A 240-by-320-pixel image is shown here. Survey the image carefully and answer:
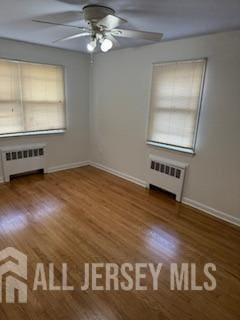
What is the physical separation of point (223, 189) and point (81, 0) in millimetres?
2687

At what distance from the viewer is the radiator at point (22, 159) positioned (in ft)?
12.6

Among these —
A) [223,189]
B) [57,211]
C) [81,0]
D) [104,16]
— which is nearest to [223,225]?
[223,189]

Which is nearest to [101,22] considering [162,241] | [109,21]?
[109,21]

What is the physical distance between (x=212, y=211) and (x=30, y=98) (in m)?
3.56

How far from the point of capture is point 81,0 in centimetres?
187

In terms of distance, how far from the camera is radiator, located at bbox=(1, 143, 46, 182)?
385 cm

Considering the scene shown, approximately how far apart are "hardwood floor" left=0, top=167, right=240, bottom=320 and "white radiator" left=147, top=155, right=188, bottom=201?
192 millimetres

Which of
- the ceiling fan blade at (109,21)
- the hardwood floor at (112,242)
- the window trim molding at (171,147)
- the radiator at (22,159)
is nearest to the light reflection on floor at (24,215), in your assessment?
the hardwood floor at (112,242)

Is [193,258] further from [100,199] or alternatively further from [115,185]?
[115,185]

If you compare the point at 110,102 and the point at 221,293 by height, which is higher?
the point at 110,102

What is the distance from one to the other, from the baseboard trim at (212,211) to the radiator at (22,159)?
9.12 feet

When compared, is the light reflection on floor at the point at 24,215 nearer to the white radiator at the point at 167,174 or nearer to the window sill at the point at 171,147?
the white radiator at the point at 167,174

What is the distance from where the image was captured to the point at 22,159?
404 cm

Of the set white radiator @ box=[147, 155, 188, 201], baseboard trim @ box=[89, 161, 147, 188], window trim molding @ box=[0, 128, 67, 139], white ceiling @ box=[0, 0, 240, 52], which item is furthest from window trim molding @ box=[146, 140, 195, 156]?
window trim molding @ box=[0, 128, 67, 139]
